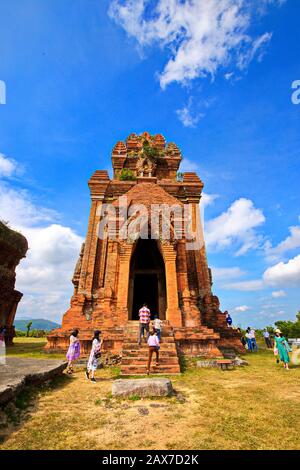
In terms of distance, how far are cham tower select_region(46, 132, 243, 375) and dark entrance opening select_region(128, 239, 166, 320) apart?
61 millimetres

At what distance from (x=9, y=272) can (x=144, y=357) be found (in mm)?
15980

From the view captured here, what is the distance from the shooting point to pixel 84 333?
10641 millimetres

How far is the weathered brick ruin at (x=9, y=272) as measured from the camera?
1948cm

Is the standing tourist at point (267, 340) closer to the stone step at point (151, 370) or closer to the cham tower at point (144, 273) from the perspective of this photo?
the cham tower at point (144, 273)

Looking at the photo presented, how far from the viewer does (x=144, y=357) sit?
329 inches

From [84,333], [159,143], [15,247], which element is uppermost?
[159,143]

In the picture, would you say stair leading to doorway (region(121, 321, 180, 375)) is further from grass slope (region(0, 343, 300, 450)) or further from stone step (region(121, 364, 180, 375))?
grass slope (region(0, 343, 300, 450))

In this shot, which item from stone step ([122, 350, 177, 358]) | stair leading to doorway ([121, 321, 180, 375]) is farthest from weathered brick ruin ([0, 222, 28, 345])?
stone step ([122, 350, 177, 358])

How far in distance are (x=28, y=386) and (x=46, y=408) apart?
1078 millimetres

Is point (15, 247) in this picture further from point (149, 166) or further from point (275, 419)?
point (275, 419)

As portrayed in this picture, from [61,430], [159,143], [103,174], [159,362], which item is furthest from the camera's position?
[159,143]

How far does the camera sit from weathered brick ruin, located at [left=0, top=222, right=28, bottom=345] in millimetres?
19483

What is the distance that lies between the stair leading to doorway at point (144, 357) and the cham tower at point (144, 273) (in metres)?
0.03
